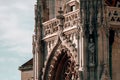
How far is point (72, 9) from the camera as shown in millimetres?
39594

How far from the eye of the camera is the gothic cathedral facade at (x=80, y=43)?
1350 inches

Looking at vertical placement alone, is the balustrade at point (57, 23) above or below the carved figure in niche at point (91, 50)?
above

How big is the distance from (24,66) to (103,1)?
13880mm

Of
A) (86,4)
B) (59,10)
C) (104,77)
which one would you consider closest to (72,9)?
(59,10)

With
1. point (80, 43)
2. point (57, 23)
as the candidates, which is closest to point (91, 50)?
point (80, 43)

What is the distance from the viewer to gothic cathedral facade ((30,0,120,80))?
112ft

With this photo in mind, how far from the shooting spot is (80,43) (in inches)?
1372

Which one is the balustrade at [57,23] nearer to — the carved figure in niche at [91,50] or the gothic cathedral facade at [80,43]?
the gothic cathedral facade at [80,43]

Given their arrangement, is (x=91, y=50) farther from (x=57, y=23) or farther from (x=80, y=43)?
(x=57, y=23)

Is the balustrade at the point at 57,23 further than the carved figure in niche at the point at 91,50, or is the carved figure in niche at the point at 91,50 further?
the balustrade at the point at 57,23

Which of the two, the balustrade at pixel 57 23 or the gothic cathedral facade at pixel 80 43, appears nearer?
the gothic cathedral facade at pixel 80 43

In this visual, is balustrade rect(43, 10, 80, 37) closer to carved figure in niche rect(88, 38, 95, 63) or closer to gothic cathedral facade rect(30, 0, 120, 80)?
gothic cathedral facade rect(30, 0, 120, 80)

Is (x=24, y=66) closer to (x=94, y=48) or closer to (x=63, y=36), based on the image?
(x=63, y=36)

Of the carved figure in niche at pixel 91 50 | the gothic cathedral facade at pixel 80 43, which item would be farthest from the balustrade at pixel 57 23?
the carved figure in niche at pixel 91 50
